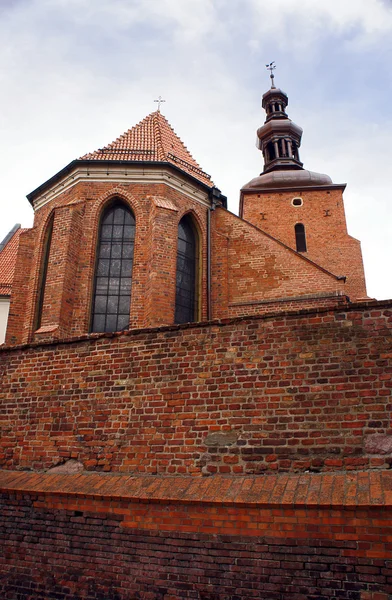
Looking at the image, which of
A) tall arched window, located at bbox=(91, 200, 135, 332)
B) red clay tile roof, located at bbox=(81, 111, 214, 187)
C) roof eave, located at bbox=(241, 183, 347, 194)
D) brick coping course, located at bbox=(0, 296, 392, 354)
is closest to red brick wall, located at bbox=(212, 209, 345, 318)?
red clay tile roof, located at bbox=(81, 111, 214, 187)

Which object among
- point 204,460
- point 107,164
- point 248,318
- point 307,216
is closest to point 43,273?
point 107,164

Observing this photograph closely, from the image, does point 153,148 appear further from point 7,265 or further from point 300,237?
point 300,237

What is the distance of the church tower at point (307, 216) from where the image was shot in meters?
21.7

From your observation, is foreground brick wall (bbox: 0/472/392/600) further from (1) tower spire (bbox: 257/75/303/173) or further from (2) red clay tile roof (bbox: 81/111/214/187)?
(1) tower spire (bbox: 257/75/303/173)

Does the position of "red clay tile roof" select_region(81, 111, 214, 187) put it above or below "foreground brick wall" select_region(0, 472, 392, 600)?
above

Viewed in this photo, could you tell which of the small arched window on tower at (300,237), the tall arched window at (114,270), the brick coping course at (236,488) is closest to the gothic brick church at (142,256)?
the tall arched window at (114,270)

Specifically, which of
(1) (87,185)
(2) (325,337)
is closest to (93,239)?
(1) (87,185)

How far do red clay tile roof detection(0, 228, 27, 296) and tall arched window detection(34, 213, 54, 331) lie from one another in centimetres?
530

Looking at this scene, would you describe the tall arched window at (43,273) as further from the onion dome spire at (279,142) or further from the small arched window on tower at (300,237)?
the onion dome spire at (279,142)

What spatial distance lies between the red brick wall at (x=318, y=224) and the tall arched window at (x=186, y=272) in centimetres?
1083

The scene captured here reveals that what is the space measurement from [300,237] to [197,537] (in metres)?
20.5

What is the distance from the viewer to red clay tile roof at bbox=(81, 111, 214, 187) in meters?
12.5

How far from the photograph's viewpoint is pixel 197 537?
13.3 ft

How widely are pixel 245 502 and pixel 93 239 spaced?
8.81 meters
